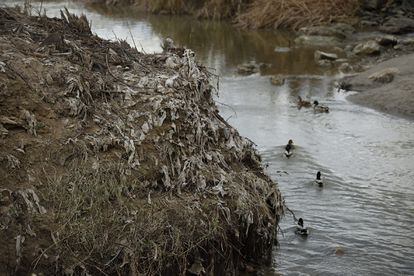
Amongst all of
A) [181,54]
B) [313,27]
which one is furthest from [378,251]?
[313,27]

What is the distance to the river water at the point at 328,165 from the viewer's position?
187 inches

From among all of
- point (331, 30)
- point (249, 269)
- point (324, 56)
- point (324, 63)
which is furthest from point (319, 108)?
point (331, 30)

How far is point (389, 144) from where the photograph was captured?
7.55 m

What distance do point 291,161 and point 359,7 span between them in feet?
33.8

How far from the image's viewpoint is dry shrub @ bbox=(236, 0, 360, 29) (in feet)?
52.0

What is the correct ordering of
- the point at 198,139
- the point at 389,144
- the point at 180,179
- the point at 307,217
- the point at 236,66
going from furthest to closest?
the point at 236,66
the point at 389,144
the point at 307,217
the point at 198,139
the point at 180,179

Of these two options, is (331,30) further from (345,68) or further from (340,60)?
(345,68)

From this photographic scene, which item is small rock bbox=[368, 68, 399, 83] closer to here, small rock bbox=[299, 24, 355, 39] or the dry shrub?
small rock bbox=[299, 24, 355, 39]

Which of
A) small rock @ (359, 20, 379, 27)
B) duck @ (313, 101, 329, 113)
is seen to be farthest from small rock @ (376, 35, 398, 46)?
duck @ (313, 101, 329, 113)

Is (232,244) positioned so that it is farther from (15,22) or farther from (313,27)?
(313,27)

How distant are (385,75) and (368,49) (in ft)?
9.40

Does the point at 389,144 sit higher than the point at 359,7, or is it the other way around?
the point at 359,7

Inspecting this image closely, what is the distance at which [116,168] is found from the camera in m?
3.81

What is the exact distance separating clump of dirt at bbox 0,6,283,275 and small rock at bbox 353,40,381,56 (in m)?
8.66
